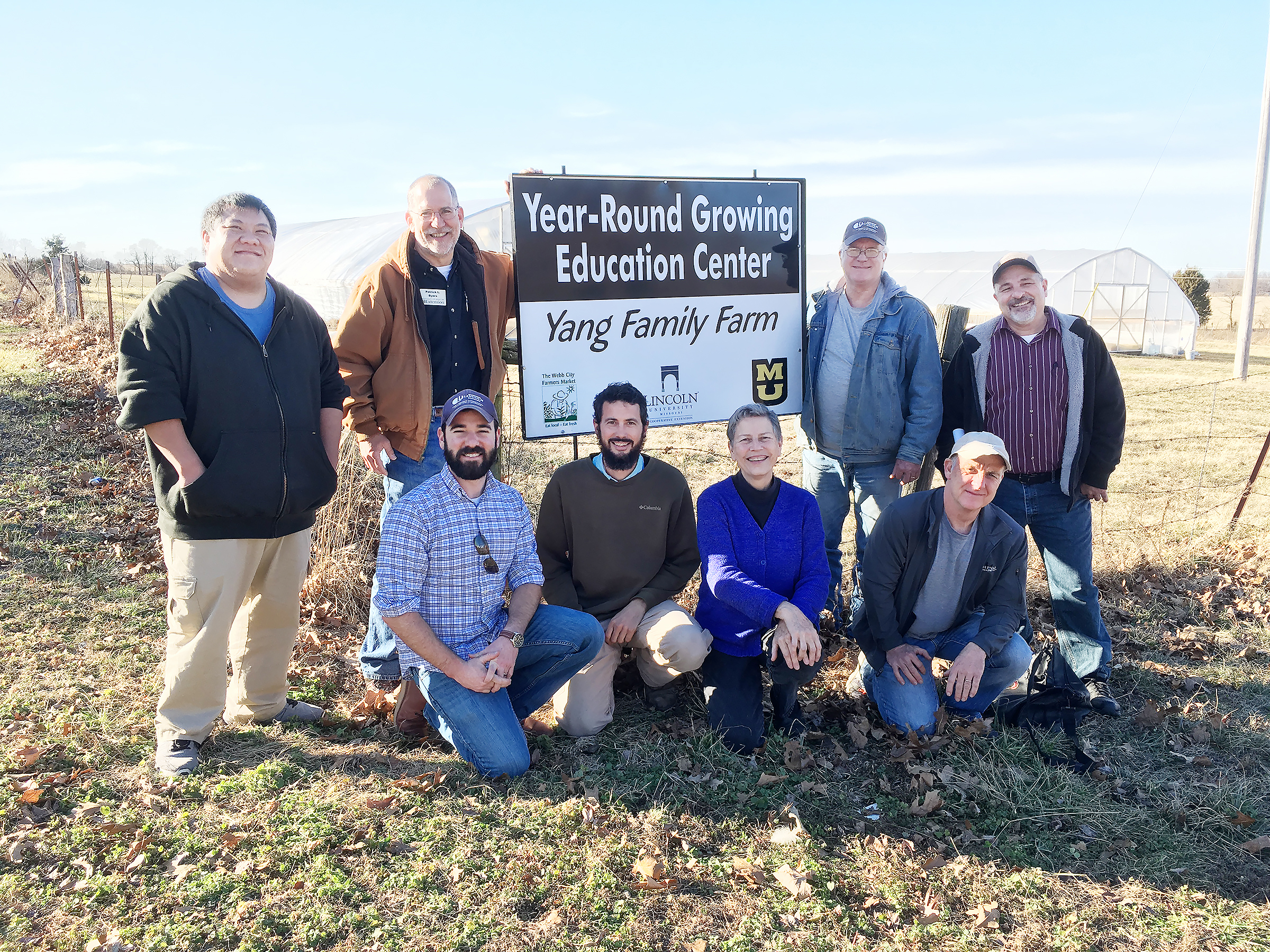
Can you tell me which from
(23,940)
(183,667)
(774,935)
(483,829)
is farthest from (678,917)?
(183,667)

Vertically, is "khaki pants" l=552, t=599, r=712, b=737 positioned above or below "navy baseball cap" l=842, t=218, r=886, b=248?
below

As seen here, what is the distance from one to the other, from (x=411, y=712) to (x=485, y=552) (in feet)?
2.98

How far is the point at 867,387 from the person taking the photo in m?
4.96

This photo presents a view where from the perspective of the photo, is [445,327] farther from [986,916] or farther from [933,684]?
[986,916]

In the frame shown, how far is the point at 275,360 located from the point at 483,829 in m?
2.23

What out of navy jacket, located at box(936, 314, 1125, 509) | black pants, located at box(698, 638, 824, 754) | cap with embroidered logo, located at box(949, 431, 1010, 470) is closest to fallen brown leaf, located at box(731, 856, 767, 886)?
black pants, located at box(698, 638, 824, 754)

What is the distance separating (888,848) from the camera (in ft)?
11.3

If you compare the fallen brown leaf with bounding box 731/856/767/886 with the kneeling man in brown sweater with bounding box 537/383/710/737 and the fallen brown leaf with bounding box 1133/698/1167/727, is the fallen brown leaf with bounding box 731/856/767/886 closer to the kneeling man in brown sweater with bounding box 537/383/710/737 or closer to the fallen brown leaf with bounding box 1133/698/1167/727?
the kneeling man in brown sweater with bounding box 537/383/710/737

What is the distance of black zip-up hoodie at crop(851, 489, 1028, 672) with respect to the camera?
13.9ft

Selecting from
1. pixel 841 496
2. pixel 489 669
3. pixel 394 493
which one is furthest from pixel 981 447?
pixel 394 493

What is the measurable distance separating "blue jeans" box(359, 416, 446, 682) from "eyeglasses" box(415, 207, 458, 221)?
998mm

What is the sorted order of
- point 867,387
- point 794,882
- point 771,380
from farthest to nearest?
point 771,380, point 867,387, point 794,882

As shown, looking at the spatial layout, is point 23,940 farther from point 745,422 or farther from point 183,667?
point 745,422

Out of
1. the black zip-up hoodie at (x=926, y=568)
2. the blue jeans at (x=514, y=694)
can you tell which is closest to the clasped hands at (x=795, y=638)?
the black zip-up hoodie at (x=926, y=568)
